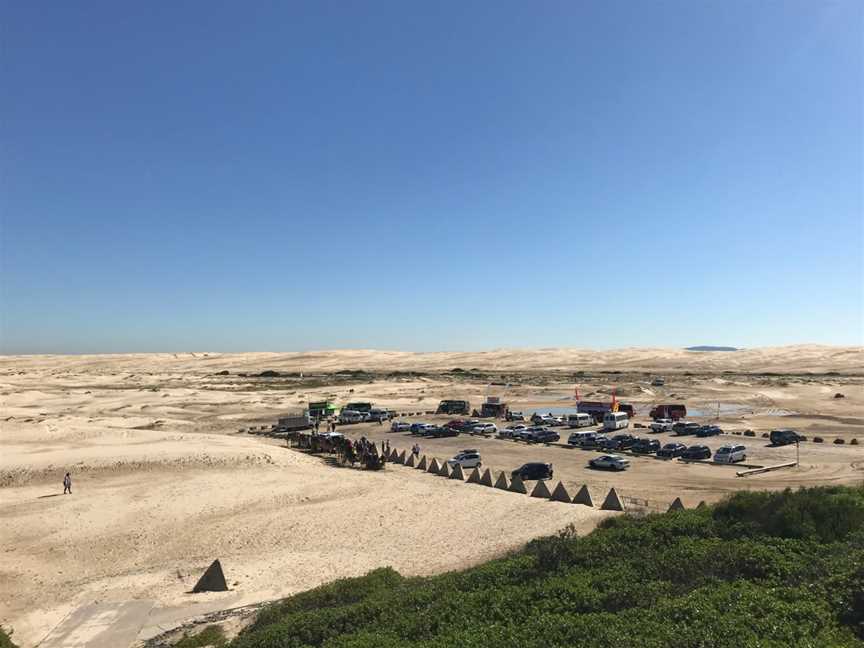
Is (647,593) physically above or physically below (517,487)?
above

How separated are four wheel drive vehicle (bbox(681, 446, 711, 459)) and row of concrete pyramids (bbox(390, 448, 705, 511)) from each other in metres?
13.1

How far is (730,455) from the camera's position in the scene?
37812 mm

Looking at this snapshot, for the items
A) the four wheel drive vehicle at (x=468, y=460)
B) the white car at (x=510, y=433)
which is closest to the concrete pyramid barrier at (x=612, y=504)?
the four wheel drive vehicle at (x=468, y=460)

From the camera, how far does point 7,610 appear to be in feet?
57.4

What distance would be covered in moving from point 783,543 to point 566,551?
5.22 metres

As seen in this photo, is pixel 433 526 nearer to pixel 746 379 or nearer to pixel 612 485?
pixel 612 485

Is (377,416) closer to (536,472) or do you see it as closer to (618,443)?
(618,443)

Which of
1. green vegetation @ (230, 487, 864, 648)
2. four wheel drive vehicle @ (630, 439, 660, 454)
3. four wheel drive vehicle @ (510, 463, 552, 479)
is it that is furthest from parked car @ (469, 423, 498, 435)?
green vegetation @ (230, 487, 864, 648)

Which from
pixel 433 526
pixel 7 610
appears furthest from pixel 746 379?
pixel 7 610

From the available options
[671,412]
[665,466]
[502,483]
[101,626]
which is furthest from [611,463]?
[101,626]

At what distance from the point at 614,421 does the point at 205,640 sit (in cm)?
4797

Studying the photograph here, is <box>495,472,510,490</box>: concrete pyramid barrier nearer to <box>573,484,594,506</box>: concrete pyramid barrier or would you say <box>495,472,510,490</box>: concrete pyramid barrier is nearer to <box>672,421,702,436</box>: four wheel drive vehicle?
<box>573,484,594,506</box>: concrete pyramid barrier

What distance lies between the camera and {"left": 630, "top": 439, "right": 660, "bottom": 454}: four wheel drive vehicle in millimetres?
42250

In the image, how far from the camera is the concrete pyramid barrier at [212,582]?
60.5ft
